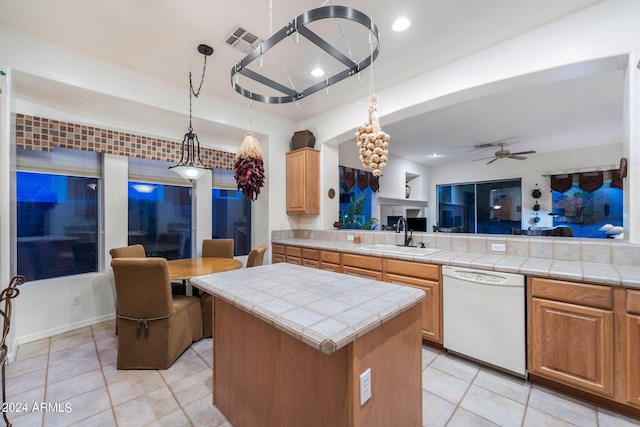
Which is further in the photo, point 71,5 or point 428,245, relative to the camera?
point 428,245

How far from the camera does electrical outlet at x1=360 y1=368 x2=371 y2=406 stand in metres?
1.03

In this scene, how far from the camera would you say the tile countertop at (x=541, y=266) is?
1722 mm

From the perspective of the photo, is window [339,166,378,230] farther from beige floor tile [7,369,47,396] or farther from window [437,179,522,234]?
beige floor tile [7,369,47,396]

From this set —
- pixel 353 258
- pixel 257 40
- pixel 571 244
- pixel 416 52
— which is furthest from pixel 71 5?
pixel 571 244

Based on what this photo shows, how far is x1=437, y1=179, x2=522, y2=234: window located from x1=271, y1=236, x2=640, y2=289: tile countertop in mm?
5047

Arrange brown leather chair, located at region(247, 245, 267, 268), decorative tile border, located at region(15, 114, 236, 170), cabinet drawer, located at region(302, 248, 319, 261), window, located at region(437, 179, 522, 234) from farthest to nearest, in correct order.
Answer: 1. window, located at region(437, 179, 522, 234)
2. cabinet drawer, located at region(302, 248, 319, 261)
3. brown leather chair, located at region(247, 245, 267, 268)
4. decorative tile border, located at region(15, 114, 236, 170)

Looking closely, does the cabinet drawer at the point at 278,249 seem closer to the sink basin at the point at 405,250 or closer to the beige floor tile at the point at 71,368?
the sink basin at the point at 405,250

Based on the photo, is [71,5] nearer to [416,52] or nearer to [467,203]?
[416,52]

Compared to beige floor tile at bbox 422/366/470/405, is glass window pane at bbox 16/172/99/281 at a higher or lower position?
higher

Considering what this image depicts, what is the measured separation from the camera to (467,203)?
7477 millimetres

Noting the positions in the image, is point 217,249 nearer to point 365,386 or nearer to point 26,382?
point 26,382

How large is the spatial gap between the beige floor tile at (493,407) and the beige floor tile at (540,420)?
30mm

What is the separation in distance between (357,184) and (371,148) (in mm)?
3457

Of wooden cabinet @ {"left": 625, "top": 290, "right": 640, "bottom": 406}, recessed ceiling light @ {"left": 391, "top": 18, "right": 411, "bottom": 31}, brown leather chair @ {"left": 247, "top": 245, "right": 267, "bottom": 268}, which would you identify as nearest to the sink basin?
brown leather chair @ {"left": 247, "top": 245, "right": 267, "bottom": 268}
